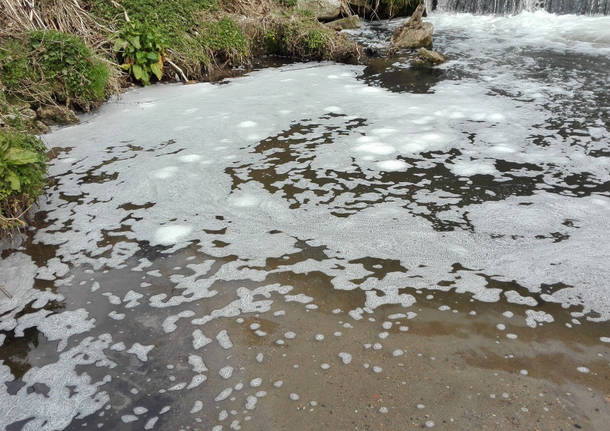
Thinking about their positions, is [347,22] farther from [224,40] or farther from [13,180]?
[13,180]

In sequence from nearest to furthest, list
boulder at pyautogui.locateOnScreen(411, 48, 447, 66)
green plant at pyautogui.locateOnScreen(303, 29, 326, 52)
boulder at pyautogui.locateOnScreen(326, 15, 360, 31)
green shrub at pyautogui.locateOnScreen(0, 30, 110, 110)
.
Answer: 1. green shrub at pyautogui.locateOnScreen(0, 30, 110, 110)
2. boulder at pyautogui.locateOnScreen(411, 48, 447, 66)
3. green plant at pyautogui.locateOnScreen(303, 29, 326, 52)
4. boulder at pyautogui.locateOnScreen(326, 15, 360, 31)

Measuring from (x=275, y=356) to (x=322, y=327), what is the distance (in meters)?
0.25

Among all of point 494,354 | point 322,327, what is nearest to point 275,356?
point 322,327

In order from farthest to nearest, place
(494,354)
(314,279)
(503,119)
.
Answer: (503,119) → (314,279) → (494,354)

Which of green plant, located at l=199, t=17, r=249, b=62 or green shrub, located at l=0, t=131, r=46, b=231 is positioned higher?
green plant, located at l=199, t=17, r=249, b=62

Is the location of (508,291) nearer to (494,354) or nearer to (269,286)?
(494,354)

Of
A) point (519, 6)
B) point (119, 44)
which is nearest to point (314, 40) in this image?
point (119, 44)

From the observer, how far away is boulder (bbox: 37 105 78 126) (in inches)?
186

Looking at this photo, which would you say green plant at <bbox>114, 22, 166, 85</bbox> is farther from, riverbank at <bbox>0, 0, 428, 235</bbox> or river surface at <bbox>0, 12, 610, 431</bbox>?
river surface at <bbox>0, 12, 610, 431</bbox>

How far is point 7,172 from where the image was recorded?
9.17 feet

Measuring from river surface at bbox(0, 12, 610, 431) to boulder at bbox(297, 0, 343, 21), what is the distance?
457 centimetres

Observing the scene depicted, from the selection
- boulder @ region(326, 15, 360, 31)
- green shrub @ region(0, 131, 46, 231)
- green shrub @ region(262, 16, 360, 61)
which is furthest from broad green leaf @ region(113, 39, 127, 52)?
boulder @ region(326, 15, 360, 31)

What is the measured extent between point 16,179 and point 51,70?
2526 millimetres

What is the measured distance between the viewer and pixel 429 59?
6555 mm
